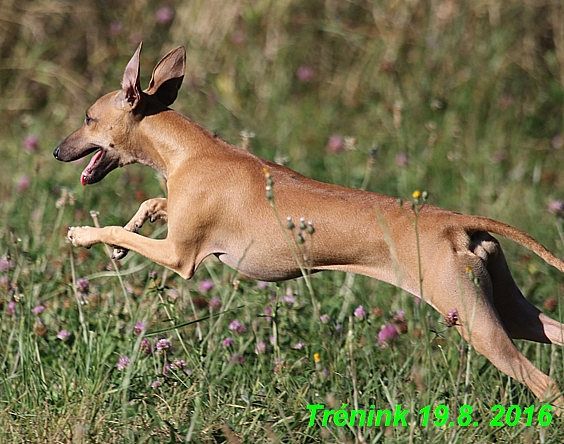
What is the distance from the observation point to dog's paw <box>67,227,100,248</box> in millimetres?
4215

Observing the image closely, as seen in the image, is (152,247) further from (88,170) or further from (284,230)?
(284,230)

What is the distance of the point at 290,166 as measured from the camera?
7145 mm

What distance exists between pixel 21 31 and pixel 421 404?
670 cm

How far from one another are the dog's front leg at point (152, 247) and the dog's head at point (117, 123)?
0.29 meters

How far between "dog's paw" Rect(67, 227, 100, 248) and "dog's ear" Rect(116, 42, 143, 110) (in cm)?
61

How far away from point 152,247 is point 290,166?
3.14 m

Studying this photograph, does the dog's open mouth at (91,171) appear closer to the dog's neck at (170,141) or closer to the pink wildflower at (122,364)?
the dog's neck at (170,141)

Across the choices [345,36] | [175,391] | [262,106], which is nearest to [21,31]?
[262,106]

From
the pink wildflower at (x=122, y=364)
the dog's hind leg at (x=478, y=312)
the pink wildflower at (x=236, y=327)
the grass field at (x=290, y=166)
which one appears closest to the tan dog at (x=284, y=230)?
the dog's hind leg at (x=478, y=312)

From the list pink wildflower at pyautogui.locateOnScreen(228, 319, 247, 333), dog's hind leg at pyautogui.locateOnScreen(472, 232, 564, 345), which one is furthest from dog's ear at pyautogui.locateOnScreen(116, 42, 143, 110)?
dog's hind leg at pyautogui.locateOnScreen(472, 232, 564, 345)

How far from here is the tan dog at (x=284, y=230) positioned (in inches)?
146

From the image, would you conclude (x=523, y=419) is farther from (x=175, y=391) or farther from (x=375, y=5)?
(x=375, y=5)

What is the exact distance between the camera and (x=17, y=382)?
387 centimetres

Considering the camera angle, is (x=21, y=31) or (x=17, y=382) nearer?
(x=17, y=382)
